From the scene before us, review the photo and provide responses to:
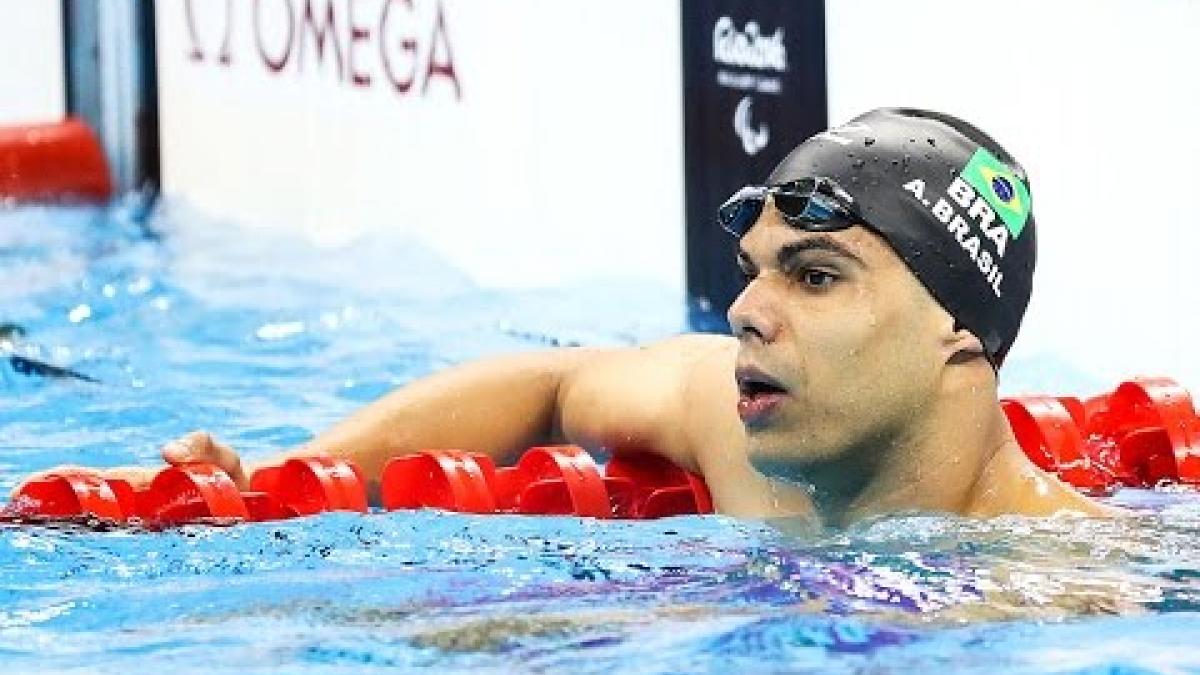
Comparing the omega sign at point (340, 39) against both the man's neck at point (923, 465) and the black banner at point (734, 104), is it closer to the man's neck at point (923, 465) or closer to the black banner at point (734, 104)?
the black banner at point (734, 104)

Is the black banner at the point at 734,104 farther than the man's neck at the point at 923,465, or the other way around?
the black banner at the point at 734,104

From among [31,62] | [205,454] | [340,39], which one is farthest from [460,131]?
[205,454]

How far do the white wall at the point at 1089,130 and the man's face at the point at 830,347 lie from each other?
257 centimetres

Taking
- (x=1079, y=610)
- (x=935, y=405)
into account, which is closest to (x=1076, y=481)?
(x=935, y=405)

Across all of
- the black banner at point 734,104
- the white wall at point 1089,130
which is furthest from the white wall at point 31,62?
the white wall at point 1089,130

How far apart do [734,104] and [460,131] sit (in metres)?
0.88

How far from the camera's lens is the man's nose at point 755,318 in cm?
300

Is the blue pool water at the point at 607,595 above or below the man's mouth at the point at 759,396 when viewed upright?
below

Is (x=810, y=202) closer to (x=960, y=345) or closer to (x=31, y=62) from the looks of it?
(x=960, y=345)

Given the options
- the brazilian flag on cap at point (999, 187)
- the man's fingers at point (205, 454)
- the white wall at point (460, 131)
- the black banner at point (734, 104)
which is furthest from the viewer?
the white wall at point (460, 131)

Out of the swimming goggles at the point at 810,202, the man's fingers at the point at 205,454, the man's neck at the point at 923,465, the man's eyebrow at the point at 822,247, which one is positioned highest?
the swimming goggles at the point at 810,202

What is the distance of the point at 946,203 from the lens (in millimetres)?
3080

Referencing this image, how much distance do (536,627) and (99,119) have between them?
4.90 meters

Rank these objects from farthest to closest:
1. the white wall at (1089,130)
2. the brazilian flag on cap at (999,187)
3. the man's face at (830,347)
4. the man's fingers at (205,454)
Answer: the white wall at (1089,130)
the man's fingers at (205,454)
the brazilian flag on cap at (999,187)
the man's face at (830,347)
